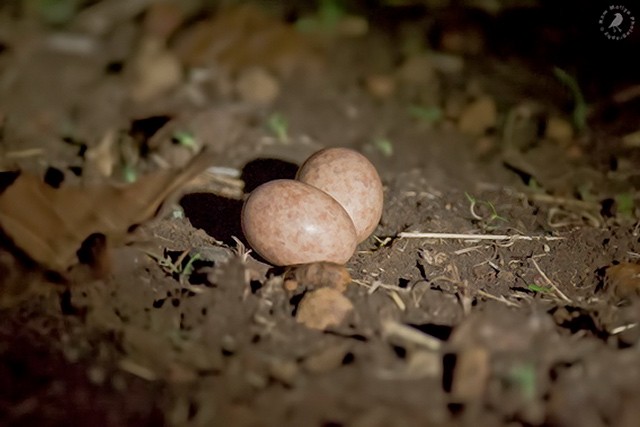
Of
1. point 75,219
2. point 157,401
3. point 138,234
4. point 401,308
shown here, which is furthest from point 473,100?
point 157,401

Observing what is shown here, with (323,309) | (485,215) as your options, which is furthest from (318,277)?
(485,215)

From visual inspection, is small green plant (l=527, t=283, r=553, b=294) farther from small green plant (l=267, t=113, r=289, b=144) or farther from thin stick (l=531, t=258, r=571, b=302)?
small green plant (l=267, t=113, r=289, b=144)

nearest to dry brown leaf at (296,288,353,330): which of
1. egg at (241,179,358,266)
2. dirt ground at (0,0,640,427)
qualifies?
dirt ground at (0,0,640,427)

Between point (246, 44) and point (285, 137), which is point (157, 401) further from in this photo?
point (285, 137)

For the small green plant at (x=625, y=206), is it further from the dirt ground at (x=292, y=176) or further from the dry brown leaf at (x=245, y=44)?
the dry brown leaf at (x=245, y=44)

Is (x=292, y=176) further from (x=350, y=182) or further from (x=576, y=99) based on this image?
(x=576, y=99)
